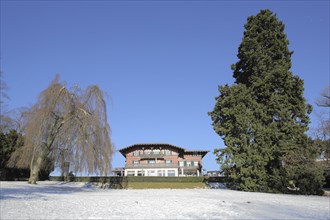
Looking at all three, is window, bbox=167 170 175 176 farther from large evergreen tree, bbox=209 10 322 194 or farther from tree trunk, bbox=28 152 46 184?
tree trunk, bbox=28 152 46 184

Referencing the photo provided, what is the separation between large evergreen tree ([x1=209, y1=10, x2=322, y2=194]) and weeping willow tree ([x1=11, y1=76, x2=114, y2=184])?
10.9 meters

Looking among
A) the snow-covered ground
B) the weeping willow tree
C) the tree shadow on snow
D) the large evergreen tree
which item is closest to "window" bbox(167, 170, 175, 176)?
the large evergreen tree

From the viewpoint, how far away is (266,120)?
24.4 meters

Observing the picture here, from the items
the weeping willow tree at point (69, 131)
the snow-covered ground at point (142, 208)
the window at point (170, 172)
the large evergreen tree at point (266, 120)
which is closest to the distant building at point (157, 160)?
the window at point (170, 172)

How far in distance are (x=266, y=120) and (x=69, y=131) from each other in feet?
56.6

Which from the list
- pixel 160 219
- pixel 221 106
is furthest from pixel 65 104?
pixel 160 219

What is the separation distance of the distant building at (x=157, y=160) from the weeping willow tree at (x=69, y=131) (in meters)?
34.4

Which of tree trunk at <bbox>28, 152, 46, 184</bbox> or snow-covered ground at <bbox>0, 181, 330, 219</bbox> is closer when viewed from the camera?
snow-covered ground at <bbox>0, 181, 330, 219</bbox>

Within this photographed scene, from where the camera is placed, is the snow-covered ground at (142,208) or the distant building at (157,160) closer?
the snow-covered ground at (142,208)

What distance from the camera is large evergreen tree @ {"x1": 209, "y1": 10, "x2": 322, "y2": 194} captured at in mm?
22859

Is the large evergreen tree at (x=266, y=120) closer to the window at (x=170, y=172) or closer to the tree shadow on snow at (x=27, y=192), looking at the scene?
the tree shadow on snow at (x=27, y=192)

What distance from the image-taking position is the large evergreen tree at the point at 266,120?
22859 mm

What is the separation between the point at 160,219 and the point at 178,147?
54.1m

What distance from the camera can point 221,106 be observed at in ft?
87.7
